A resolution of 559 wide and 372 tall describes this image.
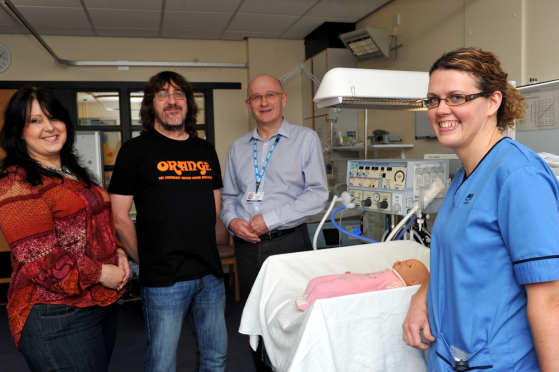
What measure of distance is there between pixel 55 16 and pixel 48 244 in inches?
157

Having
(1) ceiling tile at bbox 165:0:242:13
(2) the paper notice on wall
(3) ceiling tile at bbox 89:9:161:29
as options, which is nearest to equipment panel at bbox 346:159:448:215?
(2) the paper notice on wall

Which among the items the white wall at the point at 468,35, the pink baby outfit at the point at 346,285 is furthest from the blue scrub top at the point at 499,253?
the white wall at the point at 468,35

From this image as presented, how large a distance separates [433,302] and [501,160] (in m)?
0.39

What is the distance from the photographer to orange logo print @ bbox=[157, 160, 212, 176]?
1634 mm

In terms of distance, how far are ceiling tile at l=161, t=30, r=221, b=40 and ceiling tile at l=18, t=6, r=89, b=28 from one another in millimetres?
945

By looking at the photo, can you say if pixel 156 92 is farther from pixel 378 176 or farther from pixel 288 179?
pixel 378 176

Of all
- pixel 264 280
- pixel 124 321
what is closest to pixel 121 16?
pixel 124 321

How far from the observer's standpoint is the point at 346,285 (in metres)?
1.45

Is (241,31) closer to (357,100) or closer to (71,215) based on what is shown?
(357,100)

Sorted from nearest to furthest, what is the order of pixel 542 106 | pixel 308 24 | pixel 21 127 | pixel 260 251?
pixel 21 127 < pixel 260 251 < pixel 542 106 < pixel 308 24

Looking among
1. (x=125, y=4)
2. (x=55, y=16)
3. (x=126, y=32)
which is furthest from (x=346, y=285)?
(x=126, y=32)

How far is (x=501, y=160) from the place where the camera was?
84 centimetres

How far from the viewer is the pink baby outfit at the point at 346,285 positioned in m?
1.40

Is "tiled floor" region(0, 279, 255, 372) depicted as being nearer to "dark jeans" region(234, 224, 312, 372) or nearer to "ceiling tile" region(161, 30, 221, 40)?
"dark jeans" region(234, 224, 312, 372)
